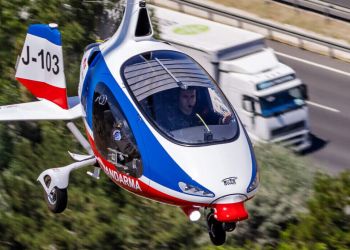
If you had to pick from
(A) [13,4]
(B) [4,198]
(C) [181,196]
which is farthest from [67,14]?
(C) [181,196]

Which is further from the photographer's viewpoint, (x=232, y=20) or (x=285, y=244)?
(x=232, y=20)

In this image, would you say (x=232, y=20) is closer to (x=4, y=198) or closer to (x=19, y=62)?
(x=4, y=198)

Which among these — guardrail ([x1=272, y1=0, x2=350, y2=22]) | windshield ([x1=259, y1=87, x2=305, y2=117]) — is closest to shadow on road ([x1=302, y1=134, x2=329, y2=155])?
windshield ([x1=259, y1=87, x2=305, y2=117])

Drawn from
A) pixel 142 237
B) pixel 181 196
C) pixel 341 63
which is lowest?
pixel 341 63

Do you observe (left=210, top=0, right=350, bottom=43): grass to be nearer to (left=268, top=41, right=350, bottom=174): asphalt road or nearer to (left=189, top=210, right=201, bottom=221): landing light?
(left=268, top=41, right=350, bottom=174): asphalt road

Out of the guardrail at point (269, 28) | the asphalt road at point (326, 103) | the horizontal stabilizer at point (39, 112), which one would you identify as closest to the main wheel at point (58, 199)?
the horizontal stabilizer at point (39, 112)

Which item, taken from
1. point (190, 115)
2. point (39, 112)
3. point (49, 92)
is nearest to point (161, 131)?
point (190, 115)

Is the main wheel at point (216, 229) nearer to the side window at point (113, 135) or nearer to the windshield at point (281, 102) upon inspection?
the side window at point (113, 135)
